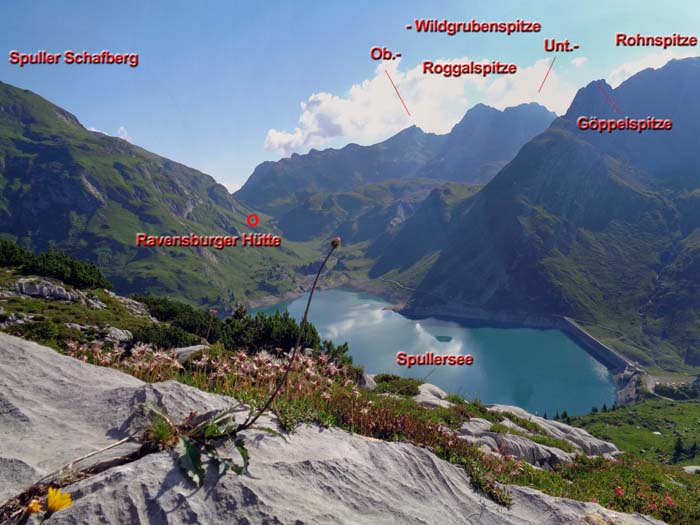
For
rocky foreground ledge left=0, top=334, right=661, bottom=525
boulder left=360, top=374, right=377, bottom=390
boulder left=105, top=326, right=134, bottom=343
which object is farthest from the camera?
boulder left=105, top=326, right=134, bottom=343

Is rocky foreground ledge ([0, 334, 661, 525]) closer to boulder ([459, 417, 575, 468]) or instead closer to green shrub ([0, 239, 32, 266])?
boulder ([459, 417, 575, 468])

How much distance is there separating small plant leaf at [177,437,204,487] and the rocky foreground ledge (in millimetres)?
120

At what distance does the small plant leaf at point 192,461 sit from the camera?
4.84 metres

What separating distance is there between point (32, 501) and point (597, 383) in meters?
195

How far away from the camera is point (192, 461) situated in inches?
195

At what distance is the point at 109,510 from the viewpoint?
4277 millimetres

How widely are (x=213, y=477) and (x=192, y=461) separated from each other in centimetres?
35

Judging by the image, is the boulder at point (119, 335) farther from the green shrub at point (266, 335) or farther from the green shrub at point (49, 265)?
the green shrub at point (49, 265)

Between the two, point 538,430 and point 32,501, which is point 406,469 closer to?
point 32,501

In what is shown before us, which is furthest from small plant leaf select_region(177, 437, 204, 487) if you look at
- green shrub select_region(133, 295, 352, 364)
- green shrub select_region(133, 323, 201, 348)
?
green shrub select_region(133, 323, 201, 348)

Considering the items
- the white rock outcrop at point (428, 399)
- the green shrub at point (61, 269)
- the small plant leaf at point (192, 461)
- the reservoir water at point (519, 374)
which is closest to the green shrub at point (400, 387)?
the white rock outcrop at point (428, 399)

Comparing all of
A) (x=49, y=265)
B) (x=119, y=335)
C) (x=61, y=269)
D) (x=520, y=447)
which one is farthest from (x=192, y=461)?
(x=61, y=269)

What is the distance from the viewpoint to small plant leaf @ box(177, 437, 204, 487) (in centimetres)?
484

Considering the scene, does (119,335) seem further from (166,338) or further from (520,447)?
(520,447)
